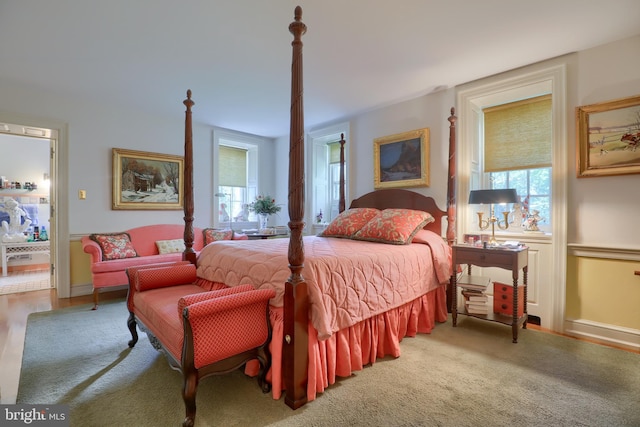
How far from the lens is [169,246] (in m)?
4.20

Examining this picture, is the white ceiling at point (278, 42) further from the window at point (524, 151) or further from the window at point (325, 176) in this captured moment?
the window at point (325, 176)

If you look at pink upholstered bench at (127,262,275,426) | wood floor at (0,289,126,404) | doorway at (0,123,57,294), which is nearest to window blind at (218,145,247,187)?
wood floor at (0,289,126,404)

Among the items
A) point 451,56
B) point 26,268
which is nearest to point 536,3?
point 451,56

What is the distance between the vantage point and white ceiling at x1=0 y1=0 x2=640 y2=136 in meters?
2.06

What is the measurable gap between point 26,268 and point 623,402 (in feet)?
26.7

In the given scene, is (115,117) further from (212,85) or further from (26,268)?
(26,268)

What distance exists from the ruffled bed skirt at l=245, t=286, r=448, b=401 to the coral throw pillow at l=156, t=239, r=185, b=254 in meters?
2.86

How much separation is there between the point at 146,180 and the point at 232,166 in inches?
57.6

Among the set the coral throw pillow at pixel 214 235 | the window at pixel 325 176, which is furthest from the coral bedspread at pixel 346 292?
the window at pixel 325 176

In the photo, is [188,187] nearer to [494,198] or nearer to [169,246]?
[169,246]

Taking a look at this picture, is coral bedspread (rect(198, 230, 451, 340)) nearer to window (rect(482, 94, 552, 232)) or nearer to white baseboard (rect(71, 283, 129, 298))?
window (rect(482, 94, 552, 232))

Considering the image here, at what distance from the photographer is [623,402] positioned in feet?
5.50

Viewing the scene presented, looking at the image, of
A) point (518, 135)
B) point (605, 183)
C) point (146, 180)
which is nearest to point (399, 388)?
point (605, 183)

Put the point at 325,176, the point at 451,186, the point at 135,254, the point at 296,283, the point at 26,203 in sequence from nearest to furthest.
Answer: the point at 296,283 → the point at 451,186 → the point at 135,254 → the point at 325,176 → the point at 26,203
